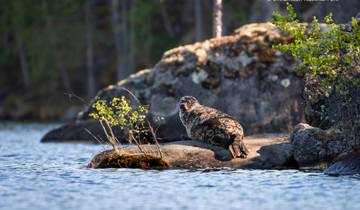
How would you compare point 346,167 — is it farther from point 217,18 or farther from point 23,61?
point 23,61

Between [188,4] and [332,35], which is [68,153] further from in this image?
[188,4]

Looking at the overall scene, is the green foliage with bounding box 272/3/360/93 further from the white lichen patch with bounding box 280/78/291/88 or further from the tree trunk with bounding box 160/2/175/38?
the tree trunk with bounding box 160/2/175/38

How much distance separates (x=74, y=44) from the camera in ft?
227

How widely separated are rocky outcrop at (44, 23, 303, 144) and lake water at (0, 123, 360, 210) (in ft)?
30.3

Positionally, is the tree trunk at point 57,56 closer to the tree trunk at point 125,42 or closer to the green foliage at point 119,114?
the tree trunk at point 125,42

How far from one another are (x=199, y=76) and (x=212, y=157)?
33.6ft

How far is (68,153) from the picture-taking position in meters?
26.3

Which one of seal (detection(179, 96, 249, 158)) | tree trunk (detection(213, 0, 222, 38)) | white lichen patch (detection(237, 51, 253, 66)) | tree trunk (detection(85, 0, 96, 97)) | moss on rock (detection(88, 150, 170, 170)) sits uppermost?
tree trunk (detection(85, 0, 96, 97))

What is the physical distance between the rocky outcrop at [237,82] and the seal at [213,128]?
6527 mm

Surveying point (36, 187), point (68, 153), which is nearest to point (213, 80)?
point (68, 153)

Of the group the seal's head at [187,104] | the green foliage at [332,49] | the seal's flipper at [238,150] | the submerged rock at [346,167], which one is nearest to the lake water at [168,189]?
the submerged rock at [346,167]

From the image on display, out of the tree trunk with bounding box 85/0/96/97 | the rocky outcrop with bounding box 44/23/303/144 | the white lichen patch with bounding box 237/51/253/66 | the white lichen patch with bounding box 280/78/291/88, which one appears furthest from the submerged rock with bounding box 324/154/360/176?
the tree trunk with bounding box 85/0/96/97

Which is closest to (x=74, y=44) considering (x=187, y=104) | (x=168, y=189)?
(x=187, y=104)

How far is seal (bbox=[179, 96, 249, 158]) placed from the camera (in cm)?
2089
